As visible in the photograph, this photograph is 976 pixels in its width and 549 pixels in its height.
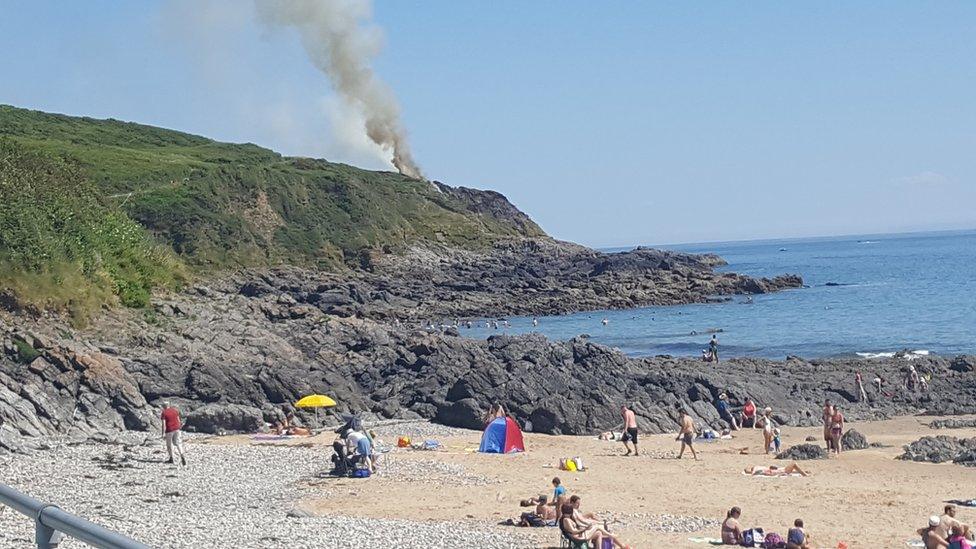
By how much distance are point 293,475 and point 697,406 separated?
51.6 feet

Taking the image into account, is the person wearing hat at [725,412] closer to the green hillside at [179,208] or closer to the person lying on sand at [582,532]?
the person lying on sand at [582,532]

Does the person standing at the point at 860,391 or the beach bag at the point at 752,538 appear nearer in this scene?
the beach bag at the point at 752,538

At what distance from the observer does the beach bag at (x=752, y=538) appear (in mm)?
16828

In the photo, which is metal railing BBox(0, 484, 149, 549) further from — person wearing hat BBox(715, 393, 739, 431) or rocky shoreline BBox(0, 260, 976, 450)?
person wearing hat BBox(715, 393, 739, 431)

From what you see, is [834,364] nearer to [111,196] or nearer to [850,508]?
[850,508]

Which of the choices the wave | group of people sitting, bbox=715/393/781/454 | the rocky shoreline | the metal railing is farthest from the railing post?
the wave

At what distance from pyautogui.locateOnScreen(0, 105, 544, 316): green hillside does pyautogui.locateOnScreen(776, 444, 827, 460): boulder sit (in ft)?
77.5

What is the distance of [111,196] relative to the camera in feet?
241

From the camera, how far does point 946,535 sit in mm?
16062

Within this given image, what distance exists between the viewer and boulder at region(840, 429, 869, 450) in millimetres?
28641

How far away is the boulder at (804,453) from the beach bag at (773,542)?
404 inches

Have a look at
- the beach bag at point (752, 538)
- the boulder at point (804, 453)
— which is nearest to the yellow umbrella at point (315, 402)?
the boulder at point (804, 453)

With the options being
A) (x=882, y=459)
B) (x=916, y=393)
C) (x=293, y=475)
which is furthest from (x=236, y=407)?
(x=916, y=393)

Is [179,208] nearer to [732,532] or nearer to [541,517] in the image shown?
[541,517]
